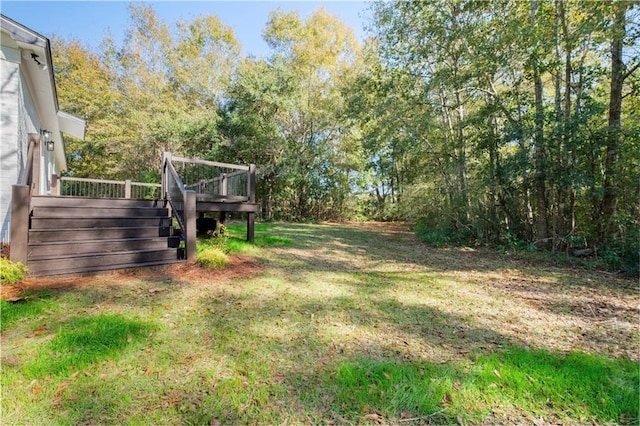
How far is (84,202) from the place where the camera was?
4.72 metres


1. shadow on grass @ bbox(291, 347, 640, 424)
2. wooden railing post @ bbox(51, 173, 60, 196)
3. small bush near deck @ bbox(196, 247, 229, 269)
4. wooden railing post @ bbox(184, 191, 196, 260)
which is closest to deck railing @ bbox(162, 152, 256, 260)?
wooden railing post @ bbox(184, 191, 196, 260)

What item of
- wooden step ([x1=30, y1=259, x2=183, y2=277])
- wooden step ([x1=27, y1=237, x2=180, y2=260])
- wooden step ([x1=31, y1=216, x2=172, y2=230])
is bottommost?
wooden step ([x1=30, y1=259, x2=183, y2=277])

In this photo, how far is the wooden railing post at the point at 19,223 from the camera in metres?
3.46

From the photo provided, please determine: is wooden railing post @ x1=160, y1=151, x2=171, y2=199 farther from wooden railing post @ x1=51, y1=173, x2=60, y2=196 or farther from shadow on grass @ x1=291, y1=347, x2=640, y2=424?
wooden railing post @ x1=51, y1=173, x2=60, y2=196

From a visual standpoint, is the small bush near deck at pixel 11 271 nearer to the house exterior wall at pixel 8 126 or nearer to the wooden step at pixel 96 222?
the wooden step at pixel 96 222

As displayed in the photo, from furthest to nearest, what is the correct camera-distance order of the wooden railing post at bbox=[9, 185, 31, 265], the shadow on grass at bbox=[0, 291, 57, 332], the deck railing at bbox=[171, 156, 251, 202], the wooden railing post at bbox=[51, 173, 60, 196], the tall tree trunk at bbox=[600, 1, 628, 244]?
the wooden railing post at bbox=[51, 173, 60, 196] → the deck railing at bbox=[171, 156, 251, 202] → the tall tree trunk at bbox=[600, 1, 628, 244] → the wooden railing post at bbox=[9, 185, 31, 265] → the shadow on grass at bbox=[0, 291, 57, 332]

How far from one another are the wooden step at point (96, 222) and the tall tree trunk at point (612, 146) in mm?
8173

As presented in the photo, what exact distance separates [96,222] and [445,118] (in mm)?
9445

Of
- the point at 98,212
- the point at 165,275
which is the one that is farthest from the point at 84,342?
the point at 98,212

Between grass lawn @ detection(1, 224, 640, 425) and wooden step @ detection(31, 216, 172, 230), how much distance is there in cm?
97

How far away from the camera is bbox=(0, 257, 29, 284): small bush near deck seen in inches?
127

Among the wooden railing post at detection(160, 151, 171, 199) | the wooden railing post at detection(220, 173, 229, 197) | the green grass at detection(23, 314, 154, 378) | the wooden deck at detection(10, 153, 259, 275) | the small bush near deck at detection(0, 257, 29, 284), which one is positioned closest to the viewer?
the green grass at detection(23, 314, 154, 378)

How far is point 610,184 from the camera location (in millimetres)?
5477

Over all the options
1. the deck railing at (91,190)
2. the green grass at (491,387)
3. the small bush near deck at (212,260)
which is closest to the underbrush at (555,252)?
the green grass at (491,387)
